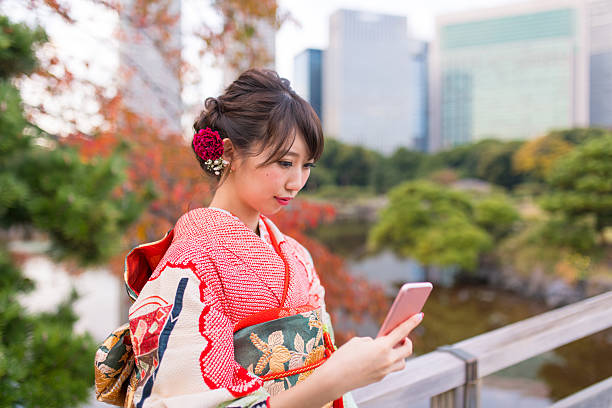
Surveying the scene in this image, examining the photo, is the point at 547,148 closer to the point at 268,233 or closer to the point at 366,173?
the point at 366,173

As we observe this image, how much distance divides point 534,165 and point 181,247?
15801 millimetres

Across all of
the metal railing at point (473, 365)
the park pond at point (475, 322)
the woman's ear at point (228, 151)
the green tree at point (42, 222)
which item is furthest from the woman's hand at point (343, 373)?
the park pond at point (475, 322)

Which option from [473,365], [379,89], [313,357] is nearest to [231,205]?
[313,357]

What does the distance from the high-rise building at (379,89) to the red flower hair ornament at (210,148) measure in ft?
50.4

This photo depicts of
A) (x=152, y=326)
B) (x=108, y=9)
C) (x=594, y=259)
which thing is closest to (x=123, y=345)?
(x=152, y=326)

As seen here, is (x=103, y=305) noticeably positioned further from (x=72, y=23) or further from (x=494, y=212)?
(x=494, y=212)

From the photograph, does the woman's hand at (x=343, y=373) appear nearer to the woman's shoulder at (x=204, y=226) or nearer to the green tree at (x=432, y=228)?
the woman's shoulder at (x=204, y=226)

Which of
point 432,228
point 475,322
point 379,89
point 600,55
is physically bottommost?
point 475,322

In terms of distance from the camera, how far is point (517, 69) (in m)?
19.5

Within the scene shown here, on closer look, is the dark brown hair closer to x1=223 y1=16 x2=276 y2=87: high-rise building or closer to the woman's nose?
the woman's nose

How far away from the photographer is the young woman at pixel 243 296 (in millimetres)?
629

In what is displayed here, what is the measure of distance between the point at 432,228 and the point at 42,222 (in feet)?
33.8

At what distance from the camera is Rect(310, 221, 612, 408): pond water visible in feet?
22.7

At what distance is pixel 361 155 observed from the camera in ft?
56.2
